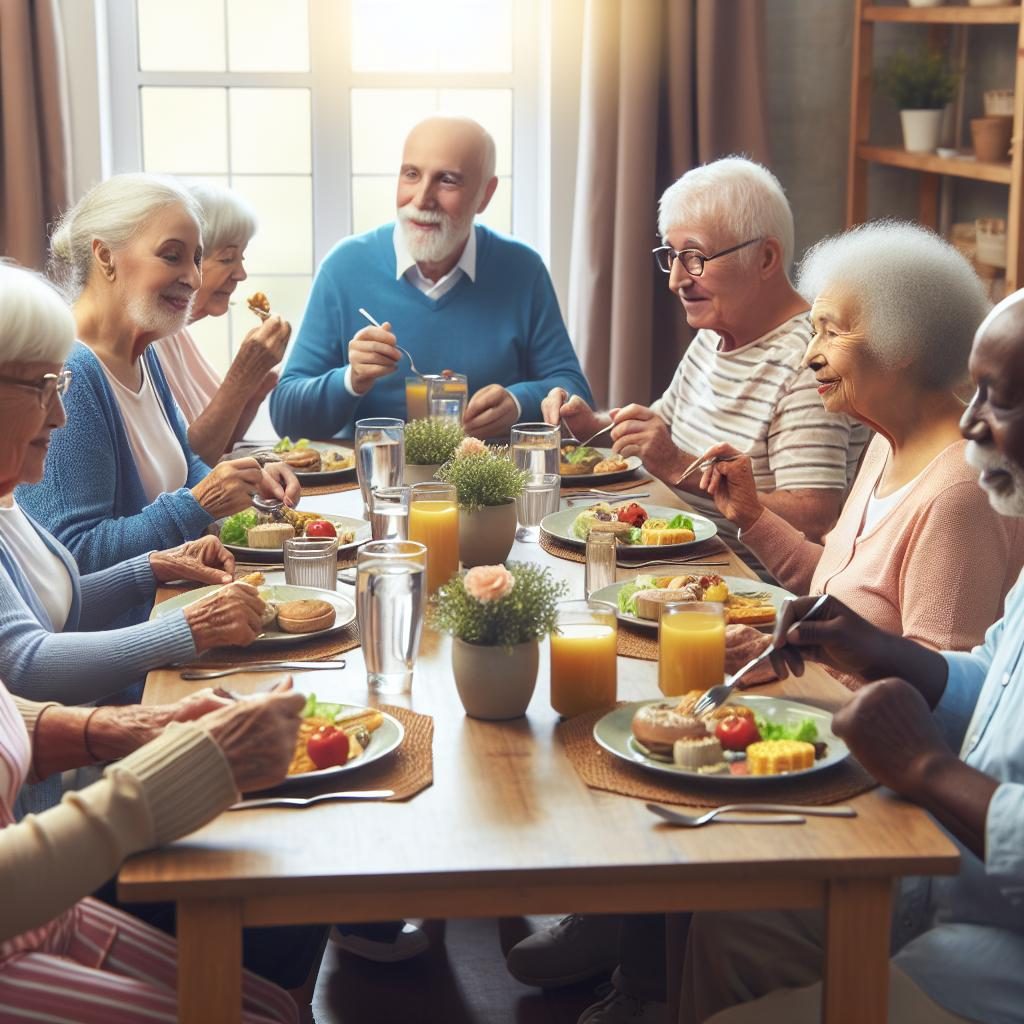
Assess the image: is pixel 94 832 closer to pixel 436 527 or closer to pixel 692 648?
pixel 692 648

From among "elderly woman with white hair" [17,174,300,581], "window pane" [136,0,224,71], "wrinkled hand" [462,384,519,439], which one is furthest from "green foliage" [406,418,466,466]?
"window pane" [136,0,224,71]

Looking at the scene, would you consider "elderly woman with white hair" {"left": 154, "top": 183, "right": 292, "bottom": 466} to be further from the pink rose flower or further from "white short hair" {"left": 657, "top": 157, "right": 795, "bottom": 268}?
the pink rose flower

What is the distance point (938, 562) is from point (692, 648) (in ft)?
1.41

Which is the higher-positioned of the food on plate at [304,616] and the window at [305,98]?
the window at [305,98]

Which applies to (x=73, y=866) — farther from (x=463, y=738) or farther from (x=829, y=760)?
(x=829, y=760)

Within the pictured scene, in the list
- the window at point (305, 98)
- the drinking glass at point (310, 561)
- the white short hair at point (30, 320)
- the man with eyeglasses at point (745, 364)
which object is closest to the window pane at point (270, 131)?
the window at point (305, 98)

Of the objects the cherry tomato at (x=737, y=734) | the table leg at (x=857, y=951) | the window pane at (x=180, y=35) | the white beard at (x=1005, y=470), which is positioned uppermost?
the window pane at (x=180, y=35)

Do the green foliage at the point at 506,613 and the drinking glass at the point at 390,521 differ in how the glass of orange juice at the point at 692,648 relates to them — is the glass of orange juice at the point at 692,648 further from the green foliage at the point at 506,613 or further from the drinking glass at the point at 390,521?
the drinking glass at the point at 390,521

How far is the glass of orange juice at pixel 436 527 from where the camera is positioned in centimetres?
211

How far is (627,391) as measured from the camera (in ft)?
13.4

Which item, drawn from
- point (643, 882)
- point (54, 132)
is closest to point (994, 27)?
point (54, 132)

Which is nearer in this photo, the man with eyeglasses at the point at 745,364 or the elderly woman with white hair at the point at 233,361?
the man with eyeglasses at the point at 745,364

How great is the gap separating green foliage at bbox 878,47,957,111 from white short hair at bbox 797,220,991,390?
203 centimetres

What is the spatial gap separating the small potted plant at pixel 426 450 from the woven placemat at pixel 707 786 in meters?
1.19
